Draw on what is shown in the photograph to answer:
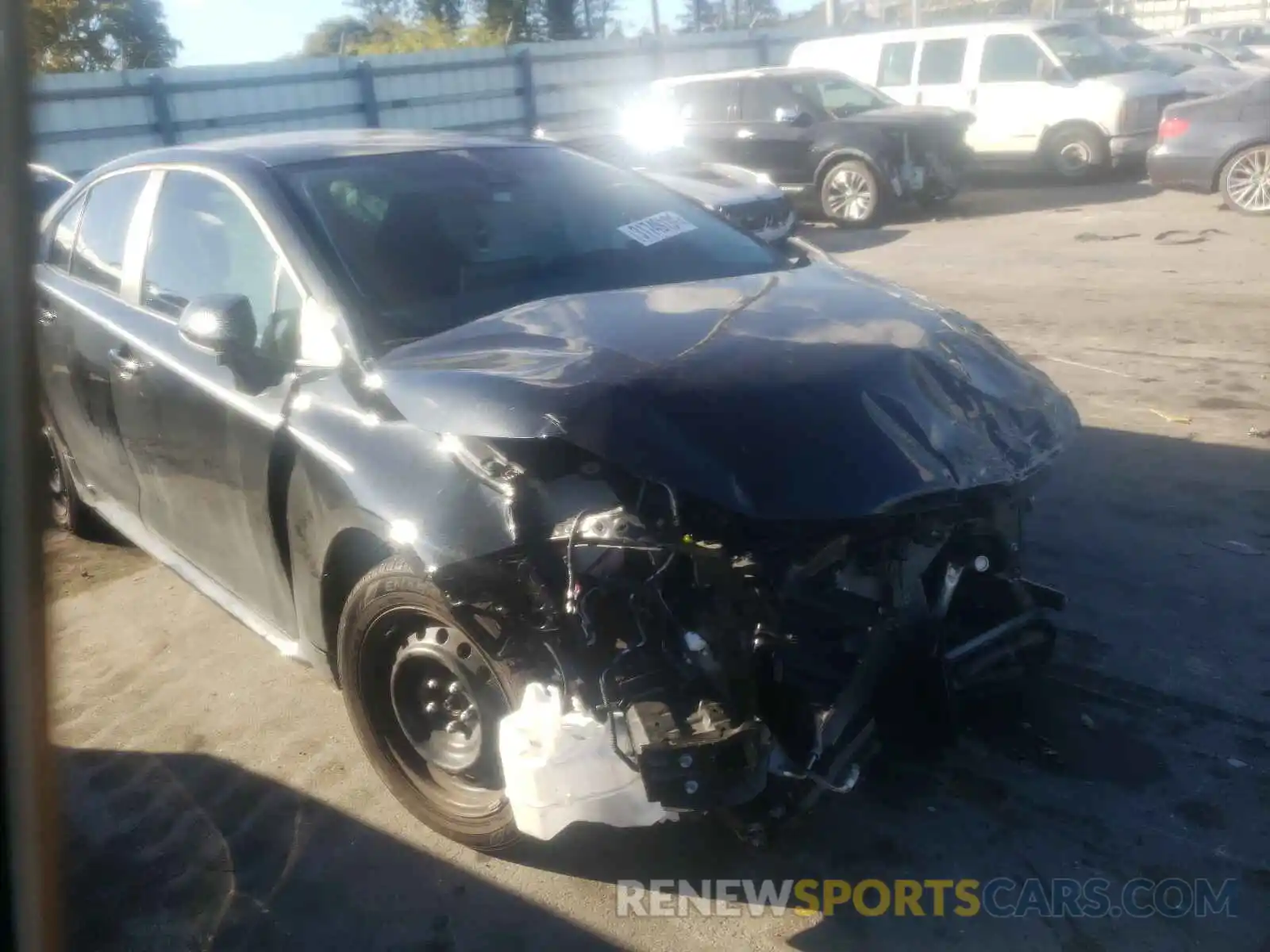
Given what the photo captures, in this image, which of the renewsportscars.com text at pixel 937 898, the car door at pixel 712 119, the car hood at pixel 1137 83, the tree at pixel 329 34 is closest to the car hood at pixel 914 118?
the car door at pixel 712 119

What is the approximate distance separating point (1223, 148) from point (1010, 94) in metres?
3.93

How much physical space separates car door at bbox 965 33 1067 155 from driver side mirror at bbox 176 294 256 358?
44.4 ft

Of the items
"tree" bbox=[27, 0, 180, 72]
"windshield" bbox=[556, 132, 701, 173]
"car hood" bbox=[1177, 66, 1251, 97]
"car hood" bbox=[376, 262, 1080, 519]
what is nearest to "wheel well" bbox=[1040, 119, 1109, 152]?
"car hood" bbox=[1177, 66, 1251, 97]

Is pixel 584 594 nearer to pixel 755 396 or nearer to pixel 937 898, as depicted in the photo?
pixel 755 396

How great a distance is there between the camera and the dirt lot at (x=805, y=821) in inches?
120

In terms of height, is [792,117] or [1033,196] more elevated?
[792,117]

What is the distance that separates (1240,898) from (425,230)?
2928mm

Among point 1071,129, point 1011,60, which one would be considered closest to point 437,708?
point 1071,129

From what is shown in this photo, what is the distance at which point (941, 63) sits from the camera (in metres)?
16.2

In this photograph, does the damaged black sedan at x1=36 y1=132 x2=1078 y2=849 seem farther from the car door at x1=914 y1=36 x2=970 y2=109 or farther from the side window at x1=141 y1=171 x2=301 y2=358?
the car door at x1=914 y1=36 x2=970 y2=109

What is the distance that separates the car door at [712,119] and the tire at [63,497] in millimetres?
10459

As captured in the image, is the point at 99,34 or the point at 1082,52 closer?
the point at 1082,52

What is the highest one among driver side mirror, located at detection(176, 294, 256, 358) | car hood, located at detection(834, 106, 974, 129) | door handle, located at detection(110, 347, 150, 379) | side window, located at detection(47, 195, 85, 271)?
driver side mirror, located at detection(176, 294, 256, 358)

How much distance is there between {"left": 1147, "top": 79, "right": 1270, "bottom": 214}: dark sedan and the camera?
11.9 meters
